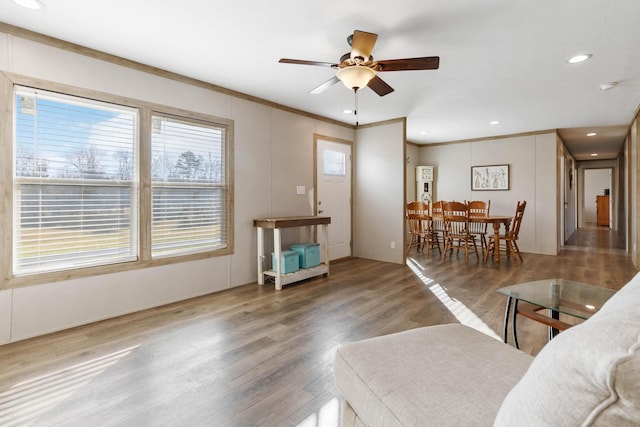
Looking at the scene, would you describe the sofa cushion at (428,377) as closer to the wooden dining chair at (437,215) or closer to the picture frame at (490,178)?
the wooden dining chair at (437,215)

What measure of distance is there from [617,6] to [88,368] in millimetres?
4354

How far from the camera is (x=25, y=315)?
257 centimetres

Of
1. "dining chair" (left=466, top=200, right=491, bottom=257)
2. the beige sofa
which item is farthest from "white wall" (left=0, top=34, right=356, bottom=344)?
"dining chair" (left=466, top=200, right=491, bottom=257)

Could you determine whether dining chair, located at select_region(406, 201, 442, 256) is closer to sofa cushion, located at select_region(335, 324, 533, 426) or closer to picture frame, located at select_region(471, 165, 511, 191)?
picture frame, located at select_region(471, 165, 511, 191)

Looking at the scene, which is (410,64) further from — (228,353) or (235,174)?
(228,353)

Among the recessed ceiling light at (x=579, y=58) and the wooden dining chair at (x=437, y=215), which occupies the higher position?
the recessed ceiling light at (x=579, y=58)

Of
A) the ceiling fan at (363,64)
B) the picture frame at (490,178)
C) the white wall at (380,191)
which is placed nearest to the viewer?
the ceiling fan at (363,64)

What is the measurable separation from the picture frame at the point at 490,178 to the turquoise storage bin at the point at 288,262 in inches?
198

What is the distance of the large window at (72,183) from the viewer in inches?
102

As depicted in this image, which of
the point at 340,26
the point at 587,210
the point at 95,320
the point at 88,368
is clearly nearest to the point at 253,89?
the point at 340,26

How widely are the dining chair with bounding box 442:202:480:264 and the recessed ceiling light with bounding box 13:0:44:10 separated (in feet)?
18.5

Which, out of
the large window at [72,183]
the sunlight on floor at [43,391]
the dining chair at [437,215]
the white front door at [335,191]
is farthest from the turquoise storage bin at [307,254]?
the dining chair at [437,215]

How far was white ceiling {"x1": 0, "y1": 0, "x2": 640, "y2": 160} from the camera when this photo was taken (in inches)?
90.2

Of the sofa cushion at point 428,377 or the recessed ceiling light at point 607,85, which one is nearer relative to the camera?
the sofa cushion at point 428,377
